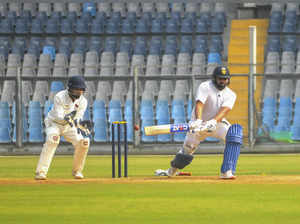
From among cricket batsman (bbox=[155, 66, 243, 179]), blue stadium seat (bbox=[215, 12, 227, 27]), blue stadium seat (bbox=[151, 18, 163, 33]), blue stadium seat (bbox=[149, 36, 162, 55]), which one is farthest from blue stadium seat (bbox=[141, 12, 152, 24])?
cricket batsman (bbox=[155, 66, 243, 179])

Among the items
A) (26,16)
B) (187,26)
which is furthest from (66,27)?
(187,26)

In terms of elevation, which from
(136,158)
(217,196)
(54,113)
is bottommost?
(136,158)

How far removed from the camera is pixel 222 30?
2825cm

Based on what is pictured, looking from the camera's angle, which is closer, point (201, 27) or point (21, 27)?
point (201, 27)

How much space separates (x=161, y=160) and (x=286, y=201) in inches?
387

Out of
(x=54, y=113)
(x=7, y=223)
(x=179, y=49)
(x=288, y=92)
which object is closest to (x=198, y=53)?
(x=179, y=49)

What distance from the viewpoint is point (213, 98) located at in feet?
45.2

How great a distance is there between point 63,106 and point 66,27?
15.8 metres

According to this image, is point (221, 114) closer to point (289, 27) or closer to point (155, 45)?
point (155, 45)

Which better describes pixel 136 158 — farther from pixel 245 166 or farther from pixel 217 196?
pixel 217 196

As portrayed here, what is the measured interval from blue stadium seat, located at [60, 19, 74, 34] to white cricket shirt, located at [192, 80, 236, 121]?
16.0 metres

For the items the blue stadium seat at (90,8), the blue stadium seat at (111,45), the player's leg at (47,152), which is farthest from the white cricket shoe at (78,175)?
the blue stadium seat at (90,8)

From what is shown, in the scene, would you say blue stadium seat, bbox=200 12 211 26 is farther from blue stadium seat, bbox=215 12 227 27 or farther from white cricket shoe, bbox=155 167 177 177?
white cricket shoe, bbox=155 167 177 177

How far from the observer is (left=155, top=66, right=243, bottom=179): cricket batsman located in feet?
43.7
